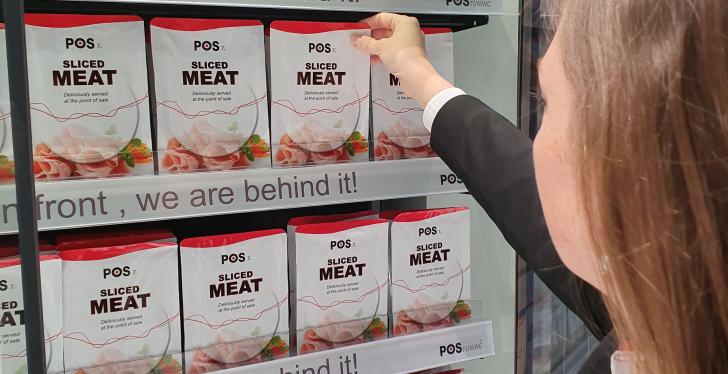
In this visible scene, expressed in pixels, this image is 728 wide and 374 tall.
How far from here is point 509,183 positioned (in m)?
1.22

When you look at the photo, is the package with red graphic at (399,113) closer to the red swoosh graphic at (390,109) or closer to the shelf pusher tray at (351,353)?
the red swoosh graphic at (390,109)

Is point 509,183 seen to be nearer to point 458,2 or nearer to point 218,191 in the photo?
point 458,2

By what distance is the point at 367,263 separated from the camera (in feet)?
4.40

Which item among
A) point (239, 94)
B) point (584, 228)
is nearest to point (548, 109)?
point (584, 228)

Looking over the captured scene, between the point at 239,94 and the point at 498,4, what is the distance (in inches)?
20.8

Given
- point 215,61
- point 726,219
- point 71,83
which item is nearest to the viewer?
point 726,219

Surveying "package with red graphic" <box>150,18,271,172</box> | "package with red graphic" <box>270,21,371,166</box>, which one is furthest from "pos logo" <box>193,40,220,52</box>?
"package with red graphic" <box>270,21,371,166</box>

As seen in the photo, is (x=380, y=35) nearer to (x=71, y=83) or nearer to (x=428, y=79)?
(x=428, y=79)

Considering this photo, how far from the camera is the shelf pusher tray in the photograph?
119 centimetres

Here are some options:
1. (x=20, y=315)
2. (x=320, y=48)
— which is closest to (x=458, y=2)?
(x=320, y=48)

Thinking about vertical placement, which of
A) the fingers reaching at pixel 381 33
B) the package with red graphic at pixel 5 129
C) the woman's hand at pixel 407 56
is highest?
the fingers reaching at pixel 381 33

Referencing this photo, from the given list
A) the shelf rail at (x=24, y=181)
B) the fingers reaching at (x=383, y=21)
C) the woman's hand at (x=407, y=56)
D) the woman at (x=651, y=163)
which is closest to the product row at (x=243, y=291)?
the shelf rail at (x=24, y=181)

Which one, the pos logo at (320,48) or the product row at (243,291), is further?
the pos logo at (320,48)

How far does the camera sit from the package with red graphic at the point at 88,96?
106 cm
